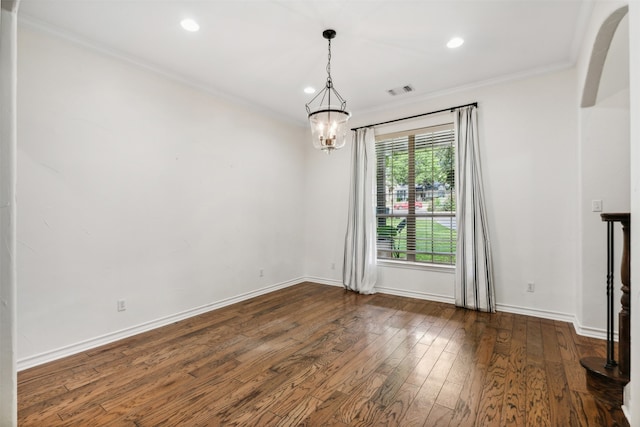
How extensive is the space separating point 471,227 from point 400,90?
2.07 metres

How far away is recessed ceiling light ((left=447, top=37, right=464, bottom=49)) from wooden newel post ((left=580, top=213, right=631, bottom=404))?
2014mm

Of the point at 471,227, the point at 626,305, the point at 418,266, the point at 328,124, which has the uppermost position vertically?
the point at 328,124

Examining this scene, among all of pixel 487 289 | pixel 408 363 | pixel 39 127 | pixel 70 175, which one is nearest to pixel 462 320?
pixel 487 289

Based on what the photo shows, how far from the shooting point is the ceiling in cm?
250

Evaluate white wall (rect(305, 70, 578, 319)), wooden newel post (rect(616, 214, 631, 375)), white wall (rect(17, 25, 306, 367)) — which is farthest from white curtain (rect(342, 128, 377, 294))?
wooden newel post (rect(616, 214, 631, 375))

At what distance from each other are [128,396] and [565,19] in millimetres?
4636

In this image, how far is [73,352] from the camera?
2.75m

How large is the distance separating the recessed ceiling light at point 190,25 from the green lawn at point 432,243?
361 centimetres

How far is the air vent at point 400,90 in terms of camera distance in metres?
4.07

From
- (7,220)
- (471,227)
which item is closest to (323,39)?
(471,227)

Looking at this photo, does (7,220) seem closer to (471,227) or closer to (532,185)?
(471,227)

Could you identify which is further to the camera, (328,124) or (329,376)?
(328,124)

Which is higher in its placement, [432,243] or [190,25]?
[190,25]

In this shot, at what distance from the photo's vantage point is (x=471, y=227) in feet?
12.8
